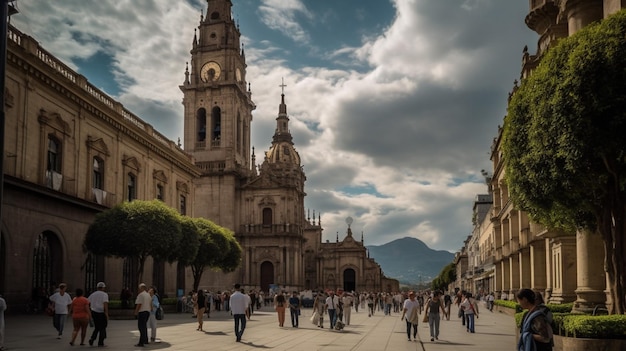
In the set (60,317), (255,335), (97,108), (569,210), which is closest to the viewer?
(569,210)

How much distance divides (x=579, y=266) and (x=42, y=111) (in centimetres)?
2349

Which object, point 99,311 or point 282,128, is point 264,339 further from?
point 282,128

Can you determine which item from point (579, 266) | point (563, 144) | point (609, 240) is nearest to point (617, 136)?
point (563, 144)

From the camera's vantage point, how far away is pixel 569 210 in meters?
16.7

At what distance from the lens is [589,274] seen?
1945 cm

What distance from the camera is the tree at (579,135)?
14.0 m

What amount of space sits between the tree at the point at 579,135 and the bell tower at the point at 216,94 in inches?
2362

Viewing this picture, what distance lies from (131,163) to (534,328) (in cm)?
3561

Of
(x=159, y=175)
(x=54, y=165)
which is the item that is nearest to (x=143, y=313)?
(x=54, y=165)

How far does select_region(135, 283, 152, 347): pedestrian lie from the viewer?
17219 millimetres

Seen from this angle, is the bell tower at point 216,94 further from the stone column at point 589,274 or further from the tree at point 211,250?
the stone column at point 589,274

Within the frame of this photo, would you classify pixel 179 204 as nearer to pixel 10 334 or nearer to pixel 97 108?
pixel 97 108

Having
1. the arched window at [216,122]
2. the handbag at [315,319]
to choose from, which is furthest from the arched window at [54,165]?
the arched window at [216,122]

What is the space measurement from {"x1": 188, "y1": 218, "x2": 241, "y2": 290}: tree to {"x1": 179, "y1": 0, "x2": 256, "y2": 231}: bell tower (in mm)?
26751
